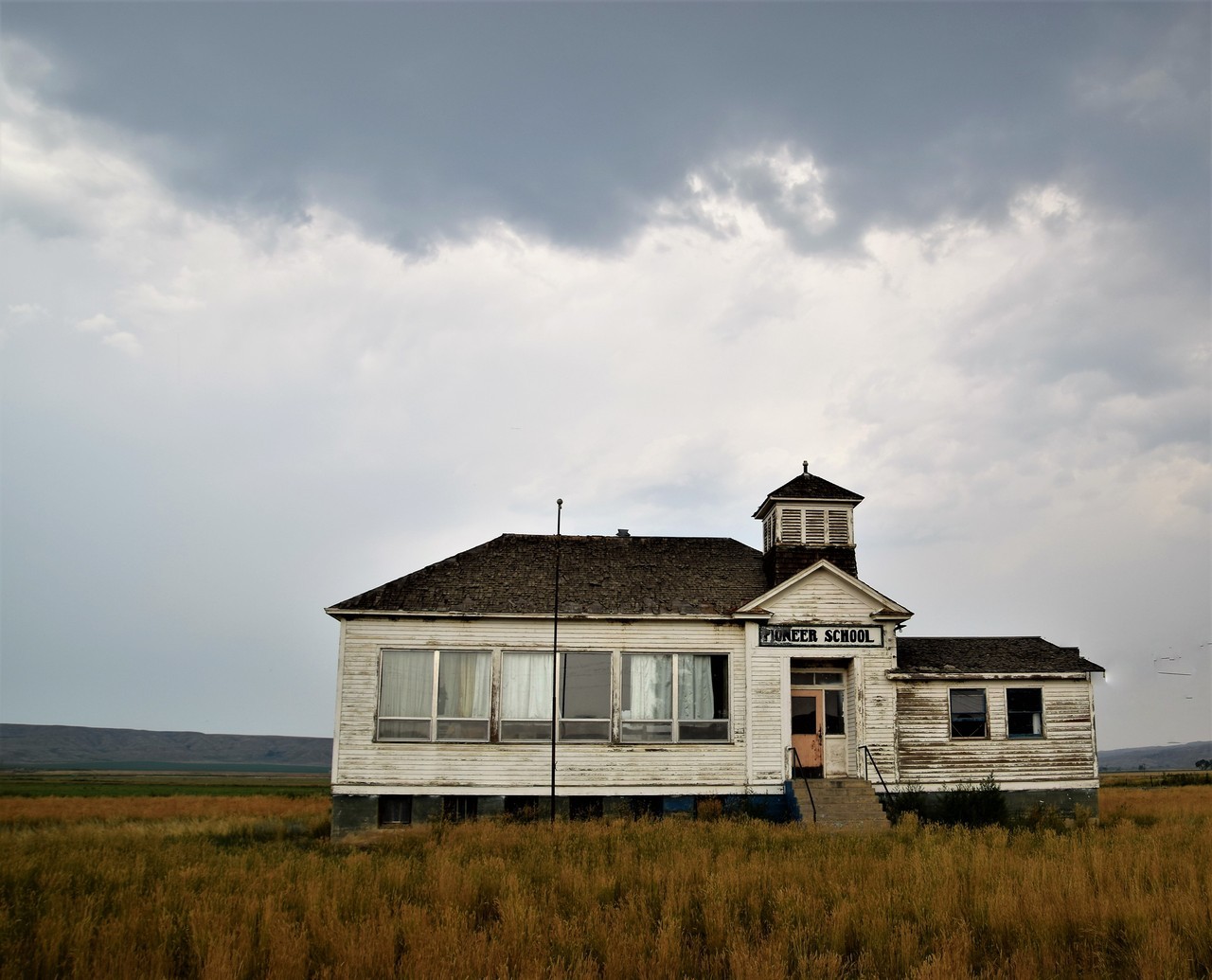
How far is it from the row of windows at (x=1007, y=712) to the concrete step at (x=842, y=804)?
3132 mm

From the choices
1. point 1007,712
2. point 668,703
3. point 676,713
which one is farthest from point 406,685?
point 1007,712

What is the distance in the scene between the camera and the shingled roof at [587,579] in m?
24.5

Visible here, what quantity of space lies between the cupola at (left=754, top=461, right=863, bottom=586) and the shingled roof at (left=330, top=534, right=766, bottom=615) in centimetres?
111

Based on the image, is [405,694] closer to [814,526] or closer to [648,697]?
[648,697]

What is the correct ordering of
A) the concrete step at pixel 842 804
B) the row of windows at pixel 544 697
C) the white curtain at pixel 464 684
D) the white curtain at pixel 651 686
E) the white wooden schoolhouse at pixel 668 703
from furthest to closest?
the white curtain at pixel 651 686 → the white curtain at pixel 464 684 → the row of windows at pixel 544 697 → the white wooden schoolhouse at pixel 668 703 → the concrete step at pixel 842 804

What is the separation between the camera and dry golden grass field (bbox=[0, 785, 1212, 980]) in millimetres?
9727

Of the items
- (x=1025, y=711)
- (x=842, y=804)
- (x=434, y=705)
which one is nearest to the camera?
(x=842, y=804)

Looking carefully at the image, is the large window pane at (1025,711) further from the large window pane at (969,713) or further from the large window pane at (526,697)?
the large window pane at (526,697)

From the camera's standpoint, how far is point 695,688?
24.5 m

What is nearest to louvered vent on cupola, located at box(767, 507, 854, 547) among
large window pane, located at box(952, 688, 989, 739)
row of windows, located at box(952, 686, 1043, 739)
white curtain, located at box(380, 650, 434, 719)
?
large window pane, located at box(952, 688, 989, 739)

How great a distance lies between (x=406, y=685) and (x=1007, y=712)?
15041mm

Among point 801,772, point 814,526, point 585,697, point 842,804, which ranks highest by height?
point 814,526

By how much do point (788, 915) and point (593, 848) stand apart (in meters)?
6.17

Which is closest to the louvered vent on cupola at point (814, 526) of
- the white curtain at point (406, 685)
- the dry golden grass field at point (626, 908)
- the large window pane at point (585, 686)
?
the large window pane at point (585, 686)
